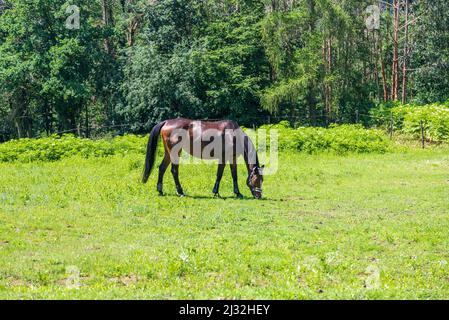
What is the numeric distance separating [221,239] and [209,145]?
5.16m

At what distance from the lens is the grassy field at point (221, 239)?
788cm

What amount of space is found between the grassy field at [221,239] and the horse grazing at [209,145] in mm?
594

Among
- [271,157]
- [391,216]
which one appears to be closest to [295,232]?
[391,216]

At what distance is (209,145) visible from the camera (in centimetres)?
1509

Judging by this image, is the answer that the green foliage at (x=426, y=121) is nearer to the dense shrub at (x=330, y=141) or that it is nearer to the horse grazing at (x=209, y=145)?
the dense shrub at (x=330, y=141)

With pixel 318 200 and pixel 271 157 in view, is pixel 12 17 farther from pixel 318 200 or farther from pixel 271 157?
pixel 318 200

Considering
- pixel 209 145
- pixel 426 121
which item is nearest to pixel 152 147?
pixel 209 145

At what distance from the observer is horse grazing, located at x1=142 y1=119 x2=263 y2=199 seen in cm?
1481

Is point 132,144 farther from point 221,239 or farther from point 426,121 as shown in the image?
point 221,239

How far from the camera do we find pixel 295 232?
10938 mm

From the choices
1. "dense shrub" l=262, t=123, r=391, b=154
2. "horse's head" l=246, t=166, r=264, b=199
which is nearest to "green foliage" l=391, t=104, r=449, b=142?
"dense shrub" l=262, t=123, r=391, b=154

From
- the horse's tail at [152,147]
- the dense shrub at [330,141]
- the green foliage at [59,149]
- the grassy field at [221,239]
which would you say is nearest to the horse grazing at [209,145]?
the horse's tail at [152,147]

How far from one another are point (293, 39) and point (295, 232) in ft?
83.9

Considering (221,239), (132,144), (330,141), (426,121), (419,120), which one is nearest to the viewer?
(221,239)
